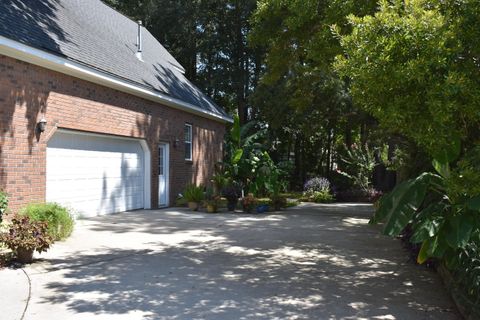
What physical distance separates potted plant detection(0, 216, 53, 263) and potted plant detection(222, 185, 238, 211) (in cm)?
907

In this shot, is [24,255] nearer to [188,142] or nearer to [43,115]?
[43,115]

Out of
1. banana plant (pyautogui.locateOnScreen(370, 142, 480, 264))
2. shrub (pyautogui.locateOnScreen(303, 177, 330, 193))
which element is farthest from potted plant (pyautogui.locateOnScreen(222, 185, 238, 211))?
banana plant (pyautogui.locateOnScreen(370, 142, 480, 264))

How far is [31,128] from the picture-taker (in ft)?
33.4

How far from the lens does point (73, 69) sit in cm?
1107

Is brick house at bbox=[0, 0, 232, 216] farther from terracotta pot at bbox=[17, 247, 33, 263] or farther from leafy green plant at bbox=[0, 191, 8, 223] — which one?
terracotta pot at bbox=[17, 247, 33, 263]

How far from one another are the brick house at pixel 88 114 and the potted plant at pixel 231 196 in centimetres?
245

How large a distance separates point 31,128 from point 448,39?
29.8 ft

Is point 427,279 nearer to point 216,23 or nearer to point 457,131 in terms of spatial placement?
point 457,131

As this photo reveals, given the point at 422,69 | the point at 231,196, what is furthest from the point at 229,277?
the point at 231,196

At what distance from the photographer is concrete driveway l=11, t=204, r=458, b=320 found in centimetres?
501

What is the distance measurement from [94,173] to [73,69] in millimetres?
3072

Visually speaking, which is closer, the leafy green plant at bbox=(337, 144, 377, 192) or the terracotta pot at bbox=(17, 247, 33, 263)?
the terracotta pot at bbox=(17, 247, 33, 263)

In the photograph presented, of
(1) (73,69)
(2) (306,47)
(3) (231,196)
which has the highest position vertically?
(1) (73,69)

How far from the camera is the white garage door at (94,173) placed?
1132 centimetres
